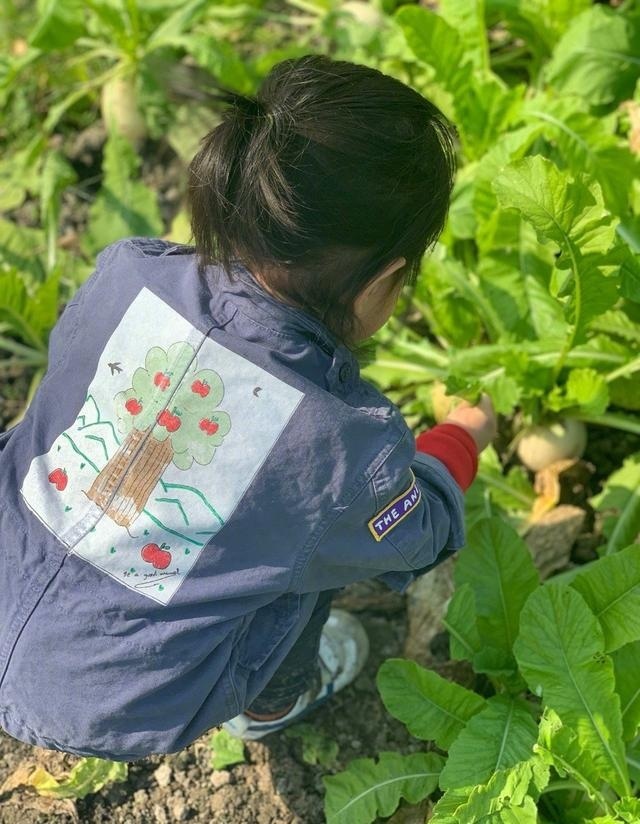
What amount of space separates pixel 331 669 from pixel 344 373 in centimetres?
88

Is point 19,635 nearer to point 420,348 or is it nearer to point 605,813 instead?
point 605,813

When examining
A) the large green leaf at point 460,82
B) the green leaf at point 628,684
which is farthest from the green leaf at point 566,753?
the large green leaf at point 460,82

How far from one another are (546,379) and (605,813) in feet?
3.18

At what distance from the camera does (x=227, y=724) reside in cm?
205

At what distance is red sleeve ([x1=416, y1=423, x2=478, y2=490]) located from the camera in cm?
184

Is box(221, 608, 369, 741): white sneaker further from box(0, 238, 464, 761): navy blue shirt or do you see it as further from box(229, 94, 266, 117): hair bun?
Answer: box(229, 94, 266, 117): hair bun

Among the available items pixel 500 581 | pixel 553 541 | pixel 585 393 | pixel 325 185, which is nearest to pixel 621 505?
pixel 553 541

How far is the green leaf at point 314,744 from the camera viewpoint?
2066mm

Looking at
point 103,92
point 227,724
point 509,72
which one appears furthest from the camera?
point 103,92

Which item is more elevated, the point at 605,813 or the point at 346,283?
the point at 346,283

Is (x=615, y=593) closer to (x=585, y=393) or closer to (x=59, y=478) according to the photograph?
(x=585, y=393)

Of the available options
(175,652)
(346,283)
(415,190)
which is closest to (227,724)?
(175,652)

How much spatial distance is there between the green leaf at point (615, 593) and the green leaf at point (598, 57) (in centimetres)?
140

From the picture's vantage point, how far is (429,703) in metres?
1.89
